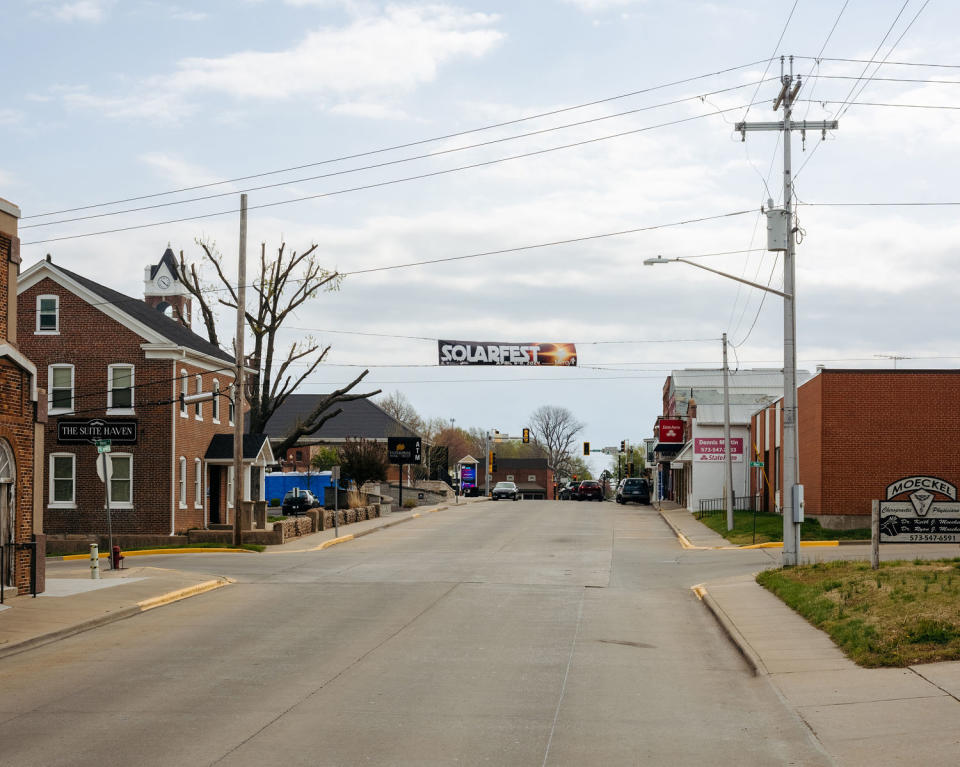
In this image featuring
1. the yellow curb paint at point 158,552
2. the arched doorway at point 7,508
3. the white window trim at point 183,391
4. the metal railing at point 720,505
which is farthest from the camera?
the metal railing at point 720,505

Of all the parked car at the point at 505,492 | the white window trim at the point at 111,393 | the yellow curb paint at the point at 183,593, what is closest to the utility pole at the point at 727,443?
the yellow curb paint at the point at 183,593

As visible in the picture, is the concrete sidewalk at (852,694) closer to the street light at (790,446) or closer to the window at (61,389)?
the street light at (790,446)

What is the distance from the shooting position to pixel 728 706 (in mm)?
12094

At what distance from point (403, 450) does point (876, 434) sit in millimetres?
33507

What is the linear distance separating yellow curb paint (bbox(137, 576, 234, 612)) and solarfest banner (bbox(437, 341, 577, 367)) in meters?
26.9

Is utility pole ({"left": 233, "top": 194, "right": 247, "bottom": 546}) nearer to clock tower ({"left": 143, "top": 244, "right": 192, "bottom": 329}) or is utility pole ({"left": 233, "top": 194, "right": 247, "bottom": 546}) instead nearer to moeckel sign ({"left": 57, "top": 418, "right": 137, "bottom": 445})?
moeckel sign ({"left": 57, "top": 418, "right": 137, "bottom": 445})


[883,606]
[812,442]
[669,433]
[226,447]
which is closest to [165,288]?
[669,433]

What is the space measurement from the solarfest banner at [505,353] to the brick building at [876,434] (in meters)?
17.6

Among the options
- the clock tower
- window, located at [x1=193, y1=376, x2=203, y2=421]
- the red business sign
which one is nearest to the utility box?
window, located at [x1=193, y1=376, x2=203, y2=421]

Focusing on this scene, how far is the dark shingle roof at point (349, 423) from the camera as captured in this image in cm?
9769

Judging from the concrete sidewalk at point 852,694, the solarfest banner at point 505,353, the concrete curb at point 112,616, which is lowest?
the concrete curb at point 112,616

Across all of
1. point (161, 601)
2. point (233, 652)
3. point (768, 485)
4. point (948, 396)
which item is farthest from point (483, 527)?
point (233, 652)

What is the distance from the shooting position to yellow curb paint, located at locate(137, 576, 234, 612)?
21242 mm

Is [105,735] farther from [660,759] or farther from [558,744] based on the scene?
[660,759]
